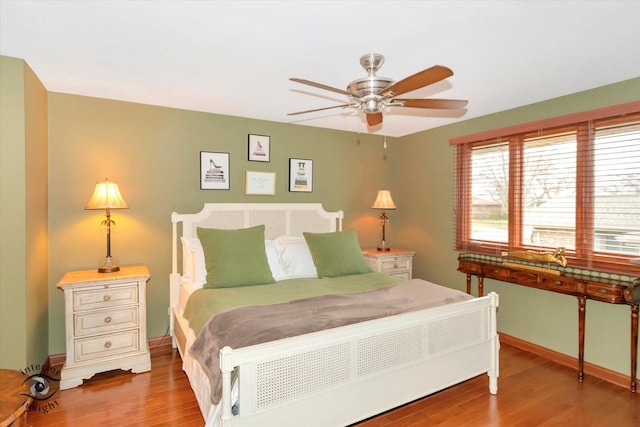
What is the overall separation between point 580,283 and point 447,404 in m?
1.42

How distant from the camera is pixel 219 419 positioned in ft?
5.78

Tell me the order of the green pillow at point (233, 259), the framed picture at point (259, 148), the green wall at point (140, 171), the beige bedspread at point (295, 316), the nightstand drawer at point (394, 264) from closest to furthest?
the beige bedspread at point (295, 316)
the green pillow at point (233, 259)
the green wall at point (140, 171)
the framed picture at point (259, 148)
the nightstand drawer at point (394, 264)

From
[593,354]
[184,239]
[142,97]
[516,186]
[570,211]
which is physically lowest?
[593,354]

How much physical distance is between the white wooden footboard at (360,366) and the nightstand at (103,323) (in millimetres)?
1466

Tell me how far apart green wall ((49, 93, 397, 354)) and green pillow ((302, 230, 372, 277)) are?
824 mm

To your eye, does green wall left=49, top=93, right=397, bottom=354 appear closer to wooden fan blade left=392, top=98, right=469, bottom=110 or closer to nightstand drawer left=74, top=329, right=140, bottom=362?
nightstand drawer left=74, top=329, right=140, bottom=362

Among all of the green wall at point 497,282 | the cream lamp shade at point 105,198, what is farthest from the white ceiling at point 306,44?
the cream lamp shade at point 105,198

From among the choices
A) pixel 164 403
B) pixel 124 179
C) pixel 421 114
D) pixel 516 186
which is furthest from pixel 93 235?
pixel 516 186

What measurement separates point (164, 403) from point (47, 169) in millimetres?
2142

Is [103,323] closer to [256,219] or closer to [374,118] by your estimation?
[256,219]

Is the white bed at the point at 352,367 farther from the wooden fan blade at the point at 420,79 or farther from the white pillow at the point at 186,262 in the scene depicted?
the wooden fan blade at the point at 420,79

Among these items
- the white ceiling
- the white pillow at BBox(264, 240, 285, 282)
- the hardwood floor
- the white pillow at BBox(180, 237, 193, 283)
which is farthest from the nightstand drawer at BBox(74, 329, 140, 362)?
the white ceiling

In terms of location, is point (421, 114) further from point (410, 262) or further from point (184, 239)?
point (184, 239)

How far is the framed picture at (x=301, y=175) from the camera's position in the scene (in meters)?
4.12
